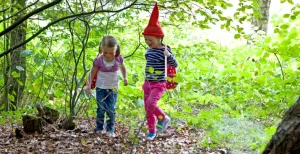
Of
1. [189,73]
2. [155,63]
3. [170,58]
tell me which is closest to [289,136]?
[170,58]

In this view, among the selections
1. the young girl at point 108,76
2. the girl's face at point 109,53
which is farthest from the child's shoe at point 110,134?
the girl's face at point 109,53

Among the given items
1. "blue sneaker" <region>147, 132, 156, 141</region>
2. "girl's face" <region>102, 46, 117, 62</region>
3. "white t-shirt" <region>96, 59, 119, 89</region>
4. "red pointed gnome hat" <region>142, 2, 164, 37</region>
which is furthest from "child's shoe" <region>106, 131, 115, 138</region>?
"red pointed gnome hat" <region>142, 2, 164, 37</region>

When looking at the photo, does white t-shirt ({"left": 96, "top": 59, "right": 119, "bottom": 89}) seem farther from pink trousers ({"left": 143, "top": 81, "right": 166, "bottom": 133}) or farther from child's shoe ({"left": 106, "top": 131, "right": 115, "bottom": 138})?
child's shoe ({"left": 106, "top": 131, "right": 115, "bottom": 138})

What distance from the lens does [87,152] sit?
375 cm

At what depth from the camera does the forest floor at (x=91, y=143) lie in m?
3.85

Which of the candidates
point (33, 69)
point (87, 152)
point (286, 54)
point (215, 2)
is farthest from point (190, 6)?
point (33, 69)

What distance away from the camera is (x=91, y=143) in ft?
13.3

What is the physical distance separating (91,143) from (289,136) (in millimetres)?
2945

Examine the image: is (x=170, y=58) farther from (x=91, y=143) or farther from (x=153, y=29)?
(x=91, y=143)

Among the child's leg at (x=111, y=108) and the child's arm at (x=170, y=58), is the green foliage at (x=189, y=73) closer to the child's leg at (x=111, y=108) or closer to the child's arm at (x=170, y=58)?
the child's leg at (x=111, y=108)

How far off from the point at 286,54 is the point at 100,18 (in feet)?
7.10

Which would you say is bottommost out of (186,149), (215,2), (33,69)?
(186,149)

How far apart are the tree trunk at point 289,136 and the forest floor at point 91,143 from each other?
2200 mm

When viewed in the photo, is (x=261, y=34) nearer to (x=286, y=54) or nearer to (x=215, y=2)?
(x=286, y=54)
